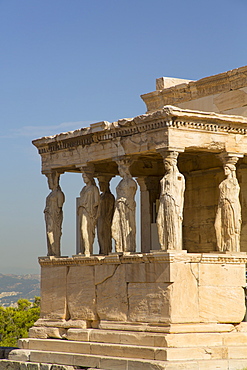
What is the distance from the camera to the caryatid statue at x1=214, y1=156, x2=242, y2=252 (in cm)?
1567

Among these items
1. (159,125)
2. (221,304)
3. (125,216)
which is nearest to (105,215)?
(125,216)

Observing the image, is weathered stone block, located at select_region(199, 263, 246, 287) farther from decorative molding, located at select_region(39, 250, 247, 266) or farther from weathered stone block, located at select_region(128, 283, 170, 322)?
weathered stone block, located at select_region(128, 283, 170, 322)

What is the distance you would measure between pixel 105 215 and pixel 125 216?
2.26 metres

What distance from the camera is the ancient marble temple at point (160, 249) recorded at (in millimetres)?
14883

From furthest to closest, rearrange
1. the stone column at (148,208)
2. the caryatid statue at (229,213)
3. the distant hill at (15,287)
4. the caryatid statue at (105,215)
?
the distant hill at (15,287), the stone column at (148,208), the caryatid statue at (105,215), the caryatid statue at (229,213)

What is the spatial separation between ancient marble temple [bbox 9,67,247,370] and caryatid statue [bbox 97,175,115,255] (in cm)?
2

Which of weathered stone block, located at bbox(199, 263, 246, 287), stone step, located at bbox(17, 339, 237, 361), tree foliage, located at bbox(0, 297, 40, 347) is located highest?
weathered stone block, located at bbox(199, 263, 246, 287)

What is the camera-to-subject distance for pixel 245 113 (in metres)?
17.1

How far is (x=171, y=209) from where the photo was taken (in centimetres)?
1498

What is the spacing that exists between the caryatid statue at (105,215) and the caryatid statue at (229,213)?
10.1 feet

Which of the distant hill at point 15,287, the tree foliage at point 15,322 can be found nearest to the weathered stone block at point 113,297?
the tree foliage at point 15,322

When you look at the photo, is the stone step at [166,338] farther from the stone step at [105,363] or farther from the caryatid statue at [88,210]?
the caryatid statue at [88,210]

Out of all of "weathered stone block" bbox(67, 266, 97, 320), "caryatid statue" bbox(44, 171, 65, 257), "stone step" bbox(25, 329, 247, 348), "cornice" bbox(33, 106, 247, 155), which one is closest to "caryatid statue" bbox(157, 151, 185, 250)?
"cornice" bbox(33, 106, 247, 155)

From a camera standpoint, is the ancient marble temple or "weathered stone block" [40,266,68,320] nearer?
the ancient marble temple
